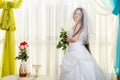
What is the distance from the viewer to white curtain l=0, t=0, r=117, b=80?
412 centimetres

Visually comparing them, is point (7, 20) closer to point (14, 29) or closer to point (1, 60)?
point (14, 29)

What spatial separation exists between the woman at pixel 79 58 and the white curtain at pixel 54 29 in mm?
291

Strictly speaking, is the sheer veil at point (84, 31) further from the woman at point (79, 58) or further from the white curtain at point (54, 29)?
the white curtain at point (54, 29)

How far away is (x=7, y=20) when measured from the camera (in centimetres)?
429

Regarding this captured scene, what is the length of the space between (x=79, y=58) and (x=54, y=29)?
0.97 metres

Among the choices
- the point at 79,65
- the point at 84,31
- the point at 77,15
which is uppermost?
the point at 77,15

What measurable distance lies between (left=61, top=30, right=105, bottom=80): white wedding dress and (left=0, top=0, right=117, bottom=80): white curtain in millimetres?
381

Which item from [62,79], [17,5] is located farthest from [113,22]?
[17,5]

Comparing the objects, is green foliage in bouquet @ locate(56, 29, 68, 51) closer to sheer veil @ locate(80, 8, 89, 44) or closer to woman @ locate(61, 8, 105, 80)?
woman @ locate(61, 8, 105, 80)

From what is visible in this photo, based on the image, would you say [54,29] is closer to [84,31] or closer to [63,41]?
[63,41]

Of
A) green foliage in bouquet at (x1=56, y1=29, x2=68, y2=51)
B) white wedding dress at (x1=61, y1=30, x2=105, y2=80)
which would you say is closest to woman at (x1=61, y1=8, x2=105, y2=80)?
white wedding dress at (x1=61, y1=30, x2=105, y2=80)

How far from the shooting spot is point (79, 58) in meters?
3.63

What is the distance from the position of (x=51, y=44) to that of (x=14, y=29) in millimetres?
688

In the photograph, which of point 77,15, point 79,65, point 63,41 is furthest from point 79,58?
point 77,15
